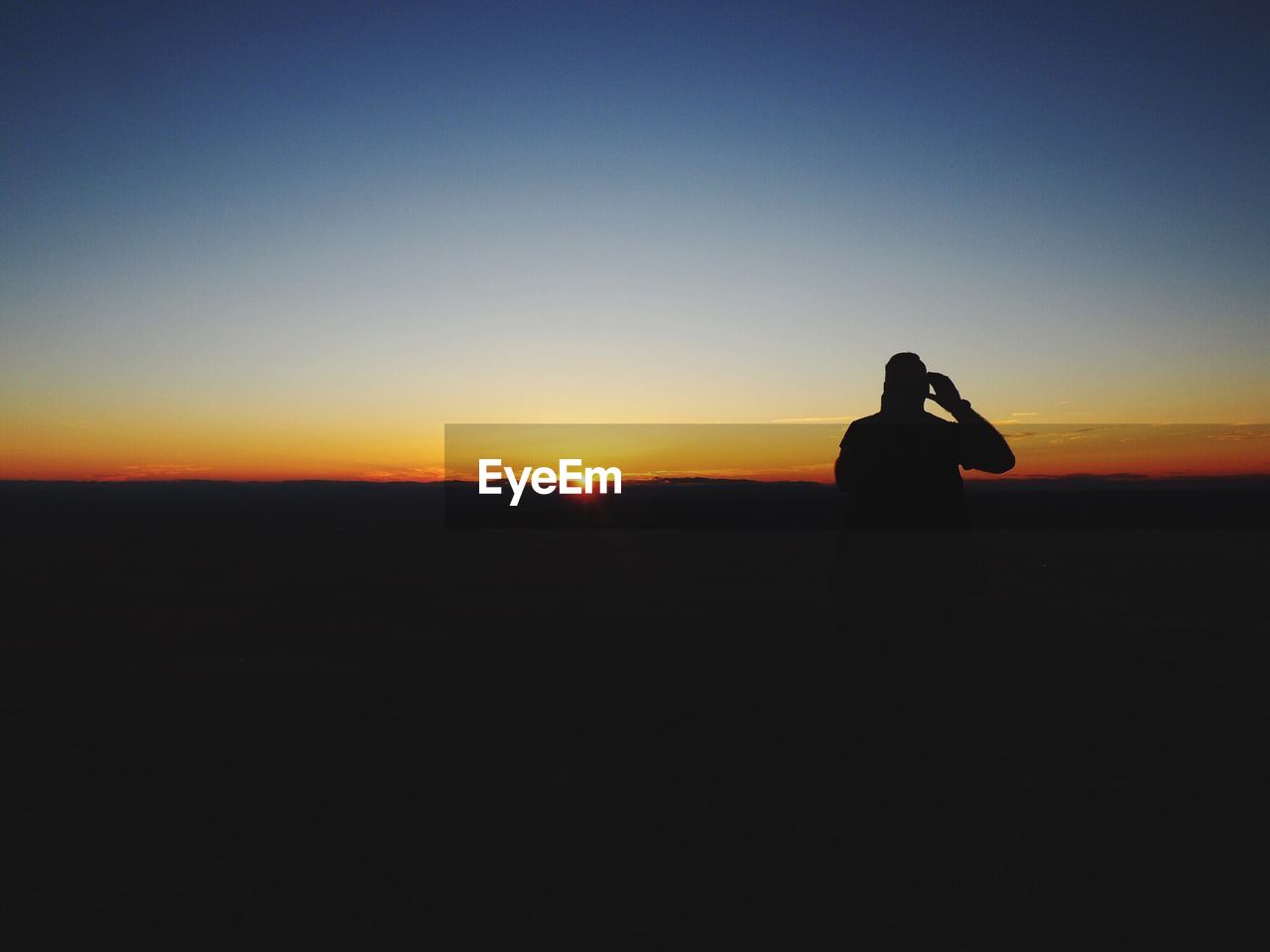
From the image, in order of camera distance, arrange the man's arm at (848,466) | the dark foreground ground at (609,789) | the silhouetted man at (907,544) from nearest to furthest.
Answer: the dark foreground ground at (609,789)
the silhouetted man at (907,544)
the man's arm at (848,466)

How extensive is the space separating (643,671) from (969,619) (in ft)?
17.2

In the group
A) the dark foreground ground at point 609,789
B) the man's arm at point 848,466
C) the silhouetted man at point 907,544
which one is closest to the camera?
the dark foreground ground at point 609,789

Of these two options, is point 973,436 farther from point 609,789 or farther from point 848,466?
point 609,789

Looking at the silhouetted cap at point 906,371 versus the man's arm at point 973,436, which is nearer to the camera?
the man's arm at point 973,436

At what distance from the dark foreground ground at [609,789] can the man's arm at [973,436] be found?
1654mm

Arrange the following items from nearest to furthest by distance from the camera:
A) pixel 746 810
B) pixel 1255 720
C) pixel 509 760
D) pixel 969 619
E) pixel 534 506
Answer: pixel 746 810, pixel 509 760, pixel 1255 720, pixel 969 619, pixel 534 506

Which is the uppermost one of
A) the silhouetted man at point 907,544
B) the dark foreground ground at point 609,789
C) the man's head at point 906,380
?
the man's head at point 906,380

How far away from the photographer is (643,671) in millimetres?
7934

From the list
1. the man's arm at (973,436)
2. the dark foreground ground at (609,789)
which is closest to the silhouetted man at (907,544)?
the man's arm at (973,436)

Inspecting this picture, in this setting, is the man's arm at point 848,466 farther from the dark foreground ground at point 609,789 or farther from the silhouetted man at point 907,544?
the dark foreground ground at point 609,789

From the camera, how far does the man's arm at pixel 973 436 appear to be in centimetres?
390

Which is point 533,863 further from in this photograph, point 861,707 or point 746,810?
point 861,707

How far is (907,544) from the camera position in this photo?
3.87 metres

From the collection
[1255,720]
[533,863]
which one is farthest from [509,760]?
[1255,720]
